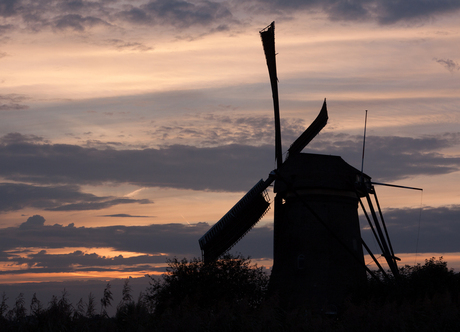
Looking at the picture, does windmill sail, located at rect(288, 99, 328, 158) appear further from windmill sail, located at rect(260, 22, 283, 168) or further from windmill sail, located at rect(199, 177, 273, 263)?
windmill sail, located at rect(199, 177, 273, 263)

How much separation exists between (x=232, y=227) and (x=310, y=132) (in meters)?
6.95

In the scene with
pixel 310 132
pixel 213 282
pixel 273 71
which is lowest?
pixel 213 282

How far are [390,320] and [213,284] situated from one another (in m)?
13.9

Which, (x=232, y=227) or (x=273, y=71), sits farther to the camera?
(x=273, y=71)

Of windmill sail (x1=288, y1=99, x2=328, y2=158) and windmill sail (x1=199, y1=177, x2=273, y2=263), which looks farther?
windmill sail (x1=288, y1=99, x2=328, y2=158)

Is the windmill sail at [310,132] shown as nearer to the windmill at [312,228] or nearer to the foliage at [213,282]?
the windmill at [312,228]

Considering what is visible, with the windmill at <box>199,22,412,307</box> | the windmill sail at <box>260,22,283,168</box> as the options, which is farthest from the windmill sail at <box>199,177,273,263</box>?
the windmill sail at <box>260,22,283,168</box>

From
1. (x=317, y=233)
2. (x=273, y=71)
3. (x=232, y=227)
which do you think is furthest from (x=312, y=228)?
(x=273, y=71)

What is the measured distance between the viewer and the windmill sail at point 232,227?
26734mm

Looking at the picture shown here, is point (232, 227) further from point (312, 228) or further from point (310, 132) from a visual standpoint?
point (310, 132)

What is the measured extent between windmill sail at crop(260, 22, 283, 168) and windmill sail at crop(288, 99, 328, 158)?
0.73m

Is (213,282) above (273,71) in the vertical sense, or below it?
below

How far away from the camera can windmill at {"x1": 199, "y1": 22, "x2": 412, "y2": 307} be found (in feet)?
86.1

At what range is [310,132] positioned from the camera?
29047 mm
